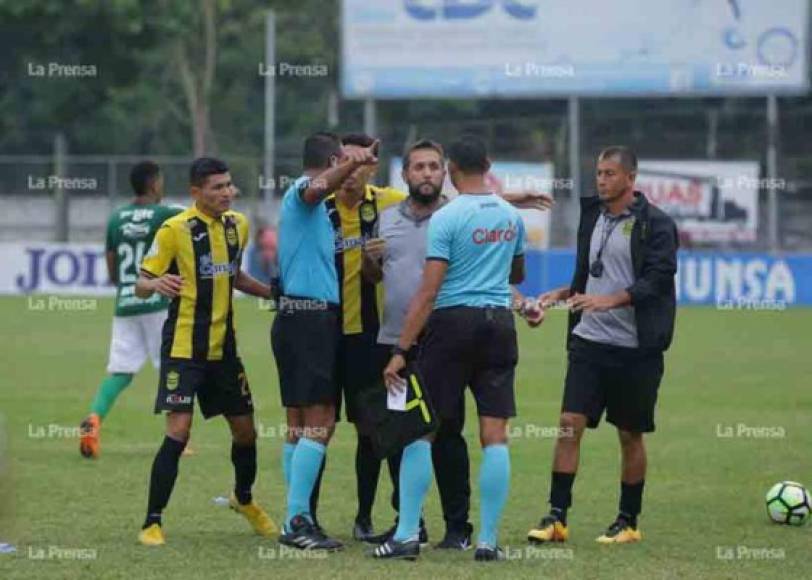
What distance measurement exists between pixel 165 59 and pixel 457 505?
164 ft

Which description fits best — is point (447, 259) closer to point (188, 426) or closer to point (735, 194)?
point (188, 426)

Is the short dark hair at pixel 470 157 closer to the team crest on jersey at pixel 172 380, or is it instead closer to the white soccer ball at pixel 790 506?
the team crest on jersey at pixel 172 380

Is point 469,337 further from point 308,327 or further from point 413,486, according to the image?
point 308,327

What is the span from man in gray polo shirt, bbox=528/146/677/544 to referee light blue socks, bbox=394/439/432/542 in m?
0.86

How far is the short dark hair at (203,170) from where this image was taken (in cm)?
1034

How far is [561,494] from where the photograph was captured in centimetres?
1049

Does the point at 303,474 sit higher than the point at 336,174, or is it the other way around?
the point at 336,174

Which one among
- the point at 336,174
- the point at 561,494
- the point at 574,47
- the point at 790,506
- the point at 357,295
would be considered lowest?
the point at 790,506

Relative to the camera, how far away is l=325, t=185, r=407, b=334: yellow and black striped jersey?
34.2 ft

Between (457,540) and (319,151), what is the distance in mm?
2164
